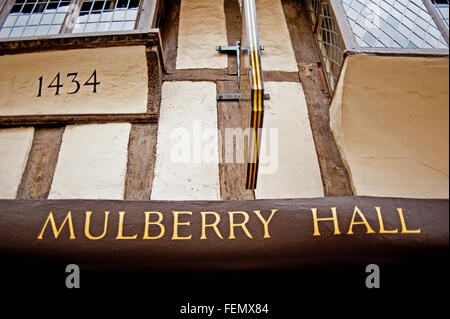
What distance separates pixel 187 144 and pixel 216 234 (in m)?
1.15

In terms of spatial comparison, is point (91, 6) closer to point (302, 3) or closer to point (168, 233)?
point (302, 3)

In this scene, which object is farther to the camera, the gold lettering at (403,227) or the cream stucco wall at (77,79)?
the cream stucco wall at (77,79)

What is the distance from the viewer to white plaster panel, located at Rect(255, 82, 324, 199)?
3.08 meters

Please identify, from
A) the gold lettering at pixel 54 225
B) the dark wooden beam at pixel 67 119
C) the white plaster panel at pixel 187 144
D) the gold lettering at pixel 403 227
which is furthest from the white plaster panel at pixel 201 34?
the gold lettering at pixel 403 227

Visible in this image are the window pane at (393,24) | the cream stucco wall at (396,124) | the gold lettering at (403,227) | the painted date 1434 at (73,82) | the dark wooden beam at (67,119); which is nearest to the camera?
the cream stucco wall at (396,124)

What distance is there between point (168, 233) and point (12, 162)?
5.74ft

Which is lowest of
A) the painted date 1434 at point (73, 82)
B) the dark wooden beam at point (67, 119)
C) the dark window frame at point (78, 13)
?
the dark wooden beam at point (67, 119)

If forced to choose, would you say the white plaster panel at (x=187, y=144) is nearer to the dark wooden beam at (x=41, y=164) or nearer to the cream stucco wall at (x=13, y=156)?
the dark wooden beam at (x=41, y=164)

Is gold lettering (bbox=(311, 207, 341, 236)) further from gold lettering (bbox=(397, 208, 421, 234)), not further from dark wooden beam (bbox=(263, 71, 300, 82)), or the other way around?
dark wooden beam (bbox=(263, 71, 300, 82))

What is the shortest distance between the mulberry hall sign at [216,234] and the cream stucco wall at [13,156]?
2.10 feet

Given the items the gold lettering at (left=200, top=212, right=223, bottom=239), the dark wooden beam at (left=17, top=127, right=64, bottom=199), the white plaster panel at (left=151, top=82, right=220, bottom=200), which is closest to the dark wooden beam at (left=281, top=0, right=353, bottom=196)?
the white plaster panel at (left=151, top=82, right=220, bottom=200)

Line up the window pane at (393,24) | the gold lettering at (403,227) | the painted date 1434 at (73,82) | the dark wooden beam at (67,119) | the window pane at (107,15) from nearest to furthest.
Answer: the gold lettering at (403,227), the window pane at (393,24), the dark wooden beam at (67,119), the painted date 1434 at (73,82), the window pane at (107,15)

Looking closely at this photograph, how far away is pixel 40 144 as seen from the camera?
10.9 feet

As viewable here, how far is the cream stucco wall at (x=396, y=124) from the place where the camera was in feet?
6.08
